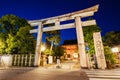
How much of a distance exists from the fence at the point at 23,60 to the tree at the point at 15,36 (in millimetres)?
742

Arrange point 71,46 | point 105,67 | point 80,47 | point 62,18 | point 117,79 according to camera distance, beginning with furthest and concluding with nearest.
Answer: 1. point 71,46
2. point 62,18
3. point 80,47
4. point 105,67
5. point 117,79

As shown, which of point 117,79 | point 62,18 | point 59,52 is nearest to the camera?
point 117,79

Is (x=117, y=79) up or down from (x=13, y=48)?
down

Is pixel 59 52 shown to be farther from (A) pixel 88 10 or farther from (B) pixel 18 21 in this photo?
(A) pixel 88 10

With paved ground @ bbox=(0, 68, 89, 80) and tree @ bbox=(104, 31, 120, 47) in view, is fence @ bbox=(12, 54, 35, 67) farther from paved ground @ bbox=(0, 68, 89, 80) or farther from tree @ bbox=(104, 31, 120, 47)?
tree @ bbox=(104, 31, 120, 47)

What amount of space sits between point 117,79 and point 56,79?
2.89 meters

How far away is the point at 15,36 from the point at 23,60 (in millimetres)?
3033

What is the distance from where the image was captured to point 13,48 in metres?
13.7

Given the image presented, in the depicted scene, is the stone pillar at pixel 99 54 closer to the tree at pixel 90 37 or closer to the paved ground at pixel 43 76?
the tree at pixel 90 37

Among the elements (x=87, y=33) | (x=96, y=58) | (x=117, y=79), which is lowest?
(x=117, y=79)

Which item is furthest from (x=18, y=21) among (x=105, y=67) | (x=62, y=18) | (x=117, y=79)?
(x=117, y=79)

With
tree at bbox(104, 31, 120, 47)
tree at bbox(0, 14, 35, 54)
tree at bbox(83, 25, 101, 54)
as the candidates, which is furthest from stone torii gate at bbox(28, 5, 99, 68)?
tree at bbox(104, 31, 120, 47)

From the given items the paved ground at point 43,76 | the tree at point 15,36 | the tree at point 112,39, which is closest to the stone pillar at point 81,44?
the paved ground at point 43,76

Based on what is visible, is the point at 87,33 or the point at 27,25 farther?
the point at 27,25
